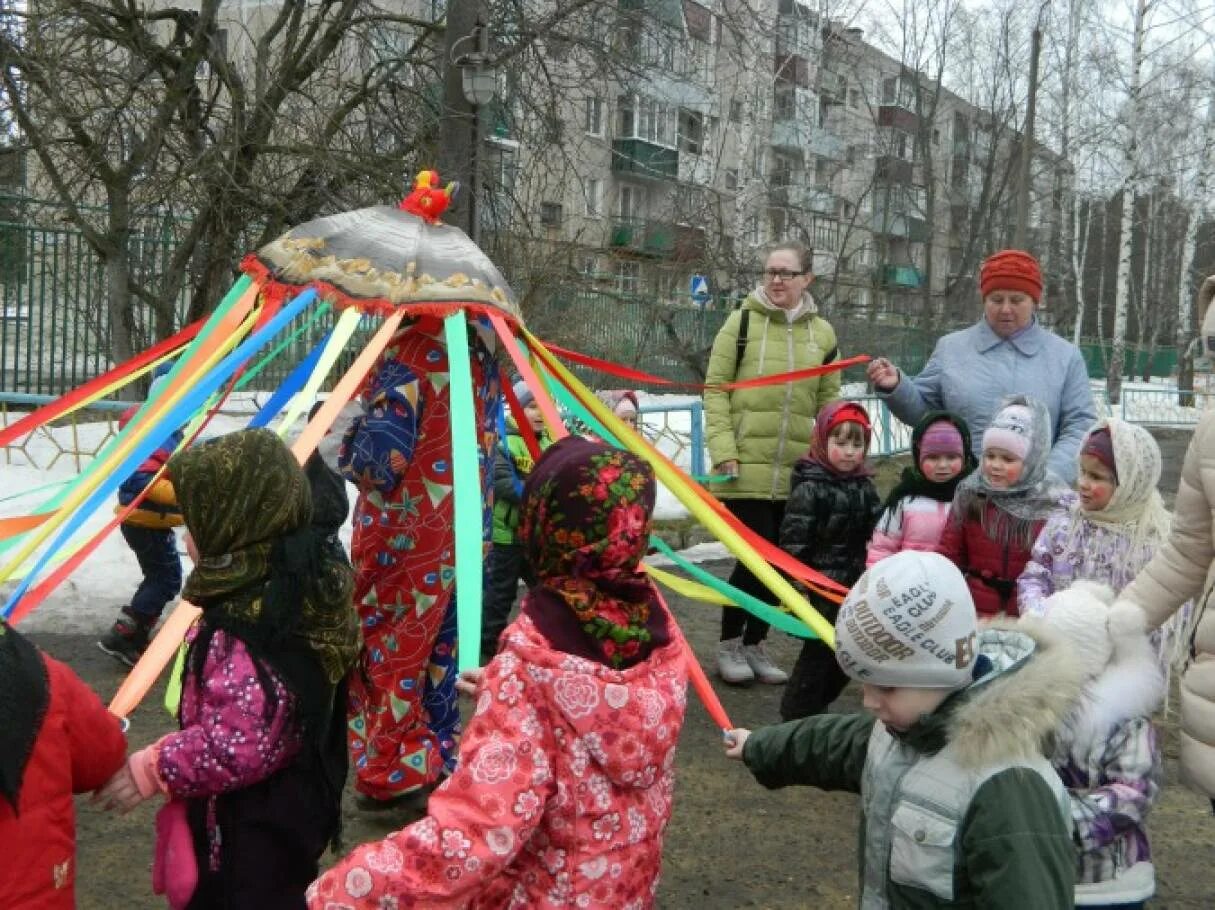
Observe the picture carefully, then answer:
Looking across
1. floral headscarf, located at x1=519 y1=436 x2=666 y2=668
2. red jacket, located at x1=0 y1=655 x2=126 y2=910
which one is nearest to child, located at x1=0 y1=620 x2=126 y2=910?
red jacket, located at x1=0 y1=655 x2=126 y2=910

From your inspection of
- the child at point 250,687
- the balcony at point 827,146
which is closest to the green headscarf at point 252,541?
the child at point 250,687

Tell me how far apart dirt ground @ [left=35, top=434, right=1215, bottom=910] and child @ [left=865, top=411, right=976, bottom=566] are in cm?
92

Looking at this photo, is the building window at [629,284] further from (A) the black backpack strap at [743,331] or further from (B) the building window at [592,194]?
(A) the black backpack strap at [743,331]

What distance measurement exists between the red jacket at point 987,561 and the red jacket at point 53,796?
284 centimetres

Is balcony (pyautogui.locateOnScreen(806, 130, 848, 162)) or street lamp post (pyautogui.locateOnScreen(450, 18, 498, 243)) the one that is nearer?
street lamp post (pyautogui.locateOnScreen(450, 18, 498, 243))

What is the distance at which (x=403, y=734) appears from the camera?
360 centimetres

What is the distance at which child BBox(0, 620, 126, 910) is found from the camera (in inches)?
73.0

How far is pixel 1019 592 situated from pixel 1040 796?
1988mm

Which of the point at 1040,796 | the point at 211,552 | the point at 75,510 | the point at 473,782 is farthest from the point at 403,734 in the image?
the point at 1040,796

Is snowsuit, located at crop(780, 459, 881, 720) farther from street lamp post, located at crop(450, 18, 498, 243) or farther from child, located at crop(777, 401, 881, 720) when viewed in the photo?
street lamp post, located at crop(450, 18, 498, 243)

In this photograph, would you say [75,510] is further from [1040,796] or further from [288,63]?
[288,63]

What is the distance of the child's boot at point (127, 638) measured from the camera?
5164 mm

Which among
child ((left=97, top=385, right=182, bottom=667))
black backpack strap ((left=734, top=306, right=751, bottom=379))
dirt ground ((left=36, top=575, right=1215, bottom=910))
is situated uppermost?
black backpack strap ((left=734, top=306, right=751, bottom=379))

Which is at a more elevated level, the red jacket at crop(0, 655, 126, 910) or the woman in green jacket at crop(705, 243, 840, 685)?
the woman in green jacket at crop(705, 243, 840, 685)
